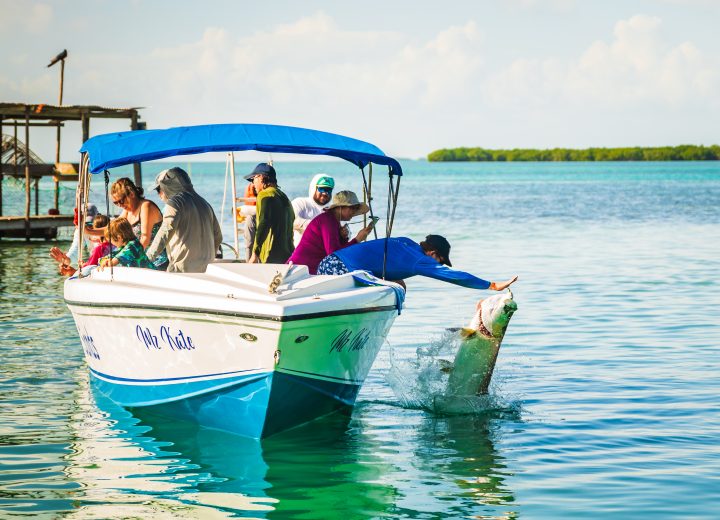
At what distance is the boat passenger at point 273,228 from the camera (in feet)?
34.8

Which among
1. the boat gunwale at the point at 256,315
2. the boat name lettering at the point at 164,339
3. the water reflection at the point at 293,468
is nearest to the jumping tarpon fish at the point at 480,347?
the water reflection at the point at 293,468

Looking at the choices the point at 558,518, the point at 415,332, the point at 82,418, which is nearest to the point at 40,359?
the point at 82,418

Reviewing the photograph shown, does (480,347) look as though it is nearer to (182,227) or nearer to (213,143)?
(182,227)

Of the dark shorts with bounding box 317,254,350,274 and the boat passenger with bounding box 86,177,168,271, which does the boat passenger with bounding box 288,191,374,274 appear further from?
the boat passenger with bounding box 86,177,168,271

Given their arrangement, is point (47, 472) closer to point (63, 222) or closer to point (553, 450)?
point (553, 450)

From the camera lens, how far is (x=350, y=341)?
9156 mm

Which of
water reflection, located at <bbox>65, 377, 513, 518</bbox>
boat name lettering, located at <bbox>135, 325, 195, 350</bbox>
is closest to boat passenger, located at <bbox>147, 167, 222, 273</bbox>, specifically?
boat name lettering, located at <bbox>135, 325, 195, 350</bbox>

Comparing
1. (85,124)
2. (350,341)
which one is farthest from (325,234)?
(85,124)

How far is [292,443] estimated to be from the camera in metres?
9.23

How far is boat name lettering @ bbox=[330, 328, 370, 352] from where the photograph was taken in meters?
8.96

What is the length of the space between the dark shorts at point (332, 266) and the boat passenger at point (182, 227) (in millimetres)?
1130

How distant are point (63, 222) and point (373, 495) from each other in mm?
23199

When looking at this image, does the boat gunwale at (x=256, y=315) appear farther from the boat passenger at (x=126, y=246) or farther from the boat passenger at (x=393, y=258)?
the boat passenger at (x=126, y=246)

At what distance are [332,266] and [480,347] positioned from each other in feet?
5.47
